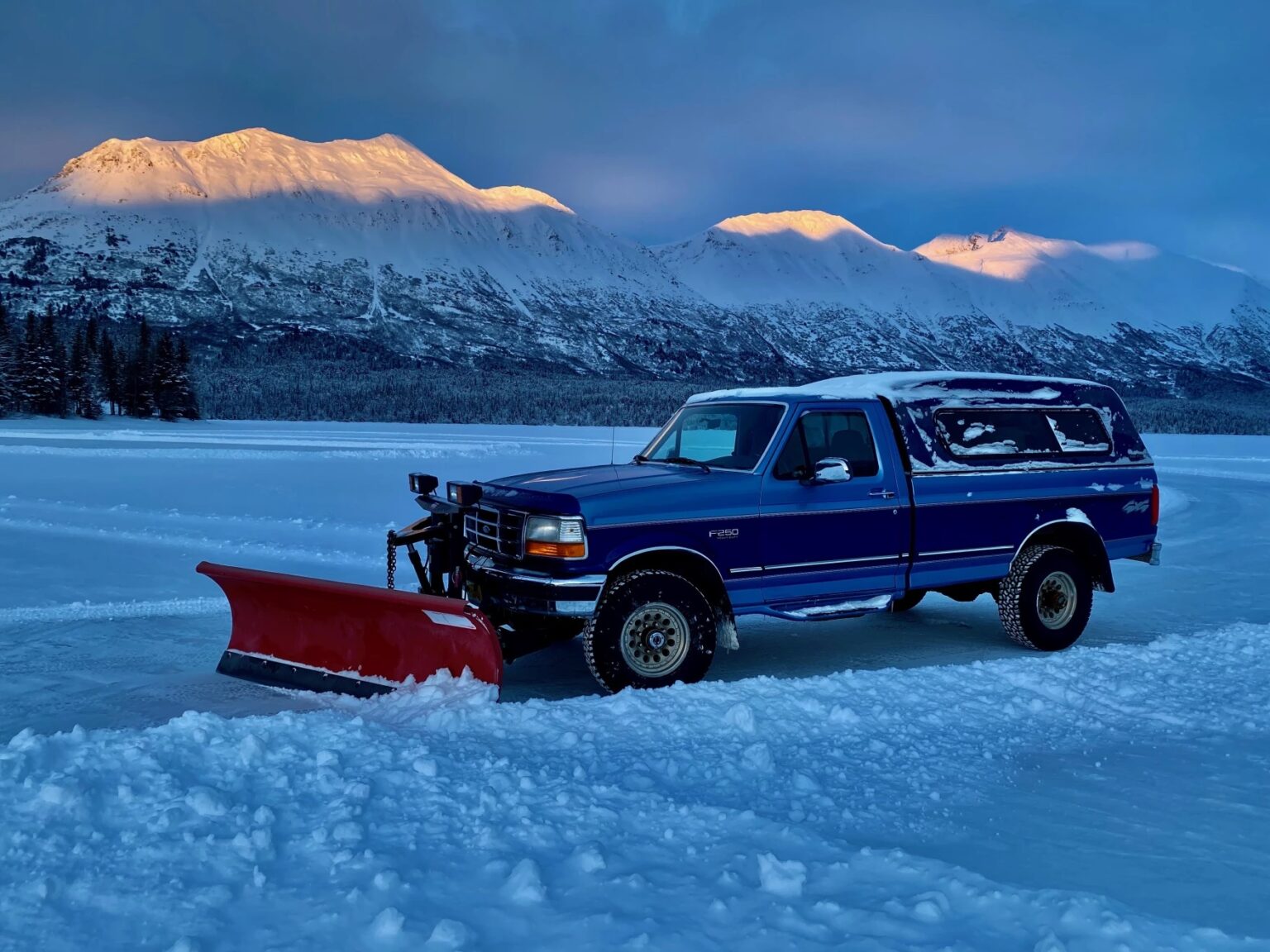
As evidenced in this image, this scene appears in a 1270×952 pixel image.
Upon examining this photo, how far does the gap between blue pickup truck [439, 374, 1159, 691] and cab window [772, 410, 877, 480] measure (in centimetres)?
1

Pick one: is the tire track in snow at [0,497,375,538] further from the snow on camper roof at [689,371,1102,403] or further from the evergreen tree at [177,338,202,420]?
the evergreen tree at [177,338,202,420]

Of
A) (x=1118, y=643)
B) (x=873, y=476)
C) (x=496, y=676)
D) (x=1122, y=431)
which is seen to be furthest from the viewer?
(x=1122, y=431)

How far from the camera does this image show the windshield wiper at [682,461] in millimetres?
7164

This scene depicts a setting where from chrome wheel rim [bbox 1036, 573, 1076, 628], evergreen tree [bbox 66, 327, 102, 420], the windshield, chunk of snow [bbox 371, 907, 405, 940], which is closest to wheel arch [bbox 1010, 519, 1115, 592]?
chrome wheel rim [bbox 1036, 573, 1076, 628]

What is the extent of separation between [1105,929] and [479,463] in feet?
79.6

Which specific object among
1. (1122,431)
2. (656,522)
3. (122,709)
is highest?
(1122,431)

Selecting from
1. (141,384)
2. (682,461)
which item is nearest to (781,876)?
(682,461)

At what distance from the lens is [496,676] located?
18.6ft

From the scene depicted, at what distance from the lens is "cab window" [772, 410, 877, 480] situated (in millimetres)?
6934

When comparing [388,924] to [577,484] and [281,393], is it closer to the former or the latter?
[577,484]

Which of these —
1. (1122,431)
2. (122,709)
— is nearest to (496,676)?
(122,709)

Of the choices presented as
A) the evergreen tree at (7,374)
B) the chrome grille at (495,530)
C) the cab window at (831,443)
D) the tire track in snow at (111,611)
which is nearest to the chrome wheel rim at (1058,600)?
the cab window at (831,443)

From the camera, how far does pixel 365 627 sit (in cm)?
625

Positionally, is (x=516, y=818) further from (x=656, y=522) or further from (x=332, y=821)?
(x=656, y=522)
